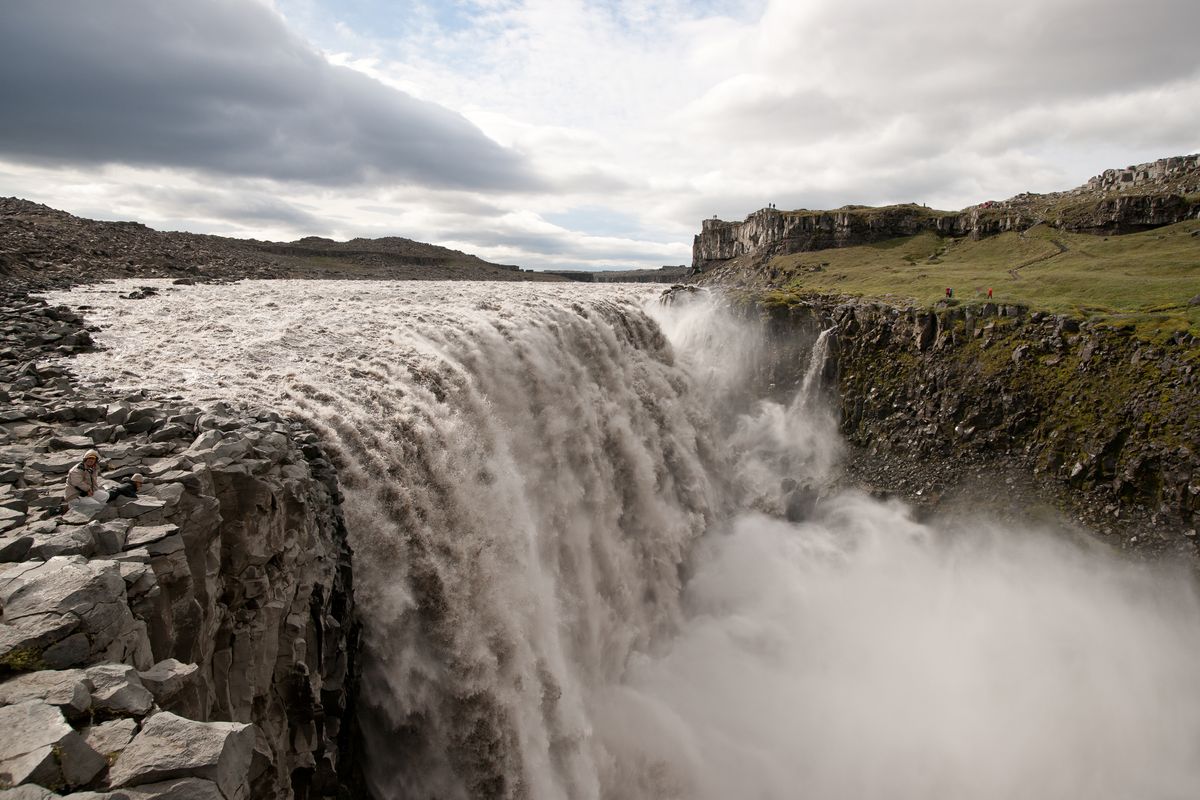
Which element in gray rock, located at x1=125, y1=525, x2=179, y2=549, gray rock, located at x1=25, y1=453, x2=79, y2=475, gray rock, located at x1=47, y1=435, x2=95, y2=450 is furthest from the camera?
gray rock, located at x1=47, y1=435, x2=95, y2=450

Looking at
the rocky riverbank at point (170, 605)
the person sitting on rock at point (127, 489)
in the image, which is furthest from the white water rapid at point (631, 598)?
the person sitting on rock at point (127, 489)

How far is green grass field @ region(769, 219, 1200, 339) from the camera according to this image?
3750 centimetres

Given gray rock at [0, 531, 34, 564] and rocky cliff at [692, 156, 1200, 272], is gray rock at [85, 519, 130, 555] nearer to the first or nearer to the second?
gray rock at [0, 531, 34, 564]

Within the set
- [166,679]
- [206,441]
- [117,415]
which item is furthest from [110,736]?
[117,415]

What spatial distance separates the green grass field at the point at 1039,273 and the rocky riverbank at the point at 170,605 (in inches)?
1643

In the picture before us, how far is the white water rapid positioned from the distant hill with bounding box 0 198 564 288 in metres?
6.70

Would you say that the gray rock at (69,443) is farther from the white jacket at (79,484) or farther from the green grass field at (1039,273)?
the green grass field at (1039,273)

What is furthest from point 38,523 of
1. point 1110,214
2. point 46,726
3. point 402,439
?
point 1110,214

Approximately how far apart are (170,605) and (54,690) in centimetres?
302

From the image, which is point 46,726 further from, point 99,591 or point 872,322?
point 872,322

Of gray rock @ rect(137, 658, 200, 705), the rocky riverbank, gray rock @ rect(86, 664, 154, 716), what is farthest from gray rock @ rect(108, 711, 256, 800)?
gray rock @ rect(137, 658, 200, 705)

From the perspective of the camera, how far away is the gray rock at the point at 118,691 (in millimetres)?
6012

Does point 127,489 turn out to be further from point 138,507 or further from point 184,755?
point 184,755

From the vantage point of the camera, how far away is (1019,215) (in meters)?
70.6
